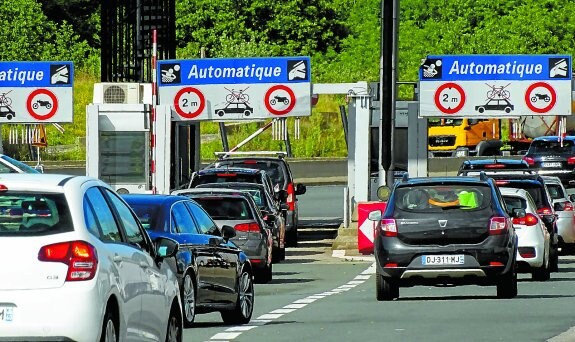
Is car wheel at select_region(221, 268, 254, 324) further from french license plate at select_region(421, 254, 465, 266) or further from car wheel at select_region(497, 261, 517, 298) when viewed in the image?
car wheel at select_region(497, 261, 517, 298)

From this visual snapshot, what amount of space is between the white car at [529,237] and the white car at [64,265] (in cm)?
1418

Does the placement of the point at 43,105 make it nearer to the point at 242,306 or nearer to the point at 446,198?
the point at 446,198

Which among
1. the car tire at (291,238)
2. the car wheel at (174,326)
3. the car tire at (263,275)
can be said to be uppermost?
the car wheel at (174,326)

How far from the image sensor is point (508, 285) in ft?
72.1

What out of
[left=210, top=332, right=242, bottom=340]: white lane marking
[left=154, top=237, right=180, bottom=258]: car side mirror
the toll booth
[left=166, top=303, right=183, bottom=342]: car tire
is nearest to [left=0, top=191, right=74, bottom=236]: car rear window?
[left=154, top=237, right=180, bottom=258]: car side mirror

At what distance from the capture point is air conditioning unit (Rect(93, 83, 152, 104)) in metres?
38.1

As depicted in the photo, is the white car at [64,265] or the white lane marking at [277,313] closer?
the white car at [64,265]

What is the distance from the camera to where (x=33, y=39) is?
92.4 m

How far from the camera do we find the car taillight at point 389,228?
22.0 metres

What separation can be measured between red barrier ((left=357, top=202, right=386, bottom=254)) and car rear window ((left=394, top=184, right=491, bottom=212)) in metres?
12.0

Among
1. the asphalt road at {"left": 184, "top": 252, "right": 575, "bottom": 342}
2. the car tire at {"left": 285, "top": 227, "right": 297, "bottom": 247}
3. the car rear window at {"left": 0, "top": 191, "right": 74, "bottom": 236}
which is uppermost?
the car rear window at {"left": 0, "top": 191, "right": 74, "bottom": 236}

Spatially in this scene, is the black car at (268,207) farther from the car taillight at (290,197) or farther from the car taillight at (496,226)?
the car taillight at (496,226)

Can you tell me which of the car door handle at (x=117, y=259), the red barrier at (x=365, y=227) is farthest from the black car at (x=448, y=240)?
the red barrier at (x=365, y=227)

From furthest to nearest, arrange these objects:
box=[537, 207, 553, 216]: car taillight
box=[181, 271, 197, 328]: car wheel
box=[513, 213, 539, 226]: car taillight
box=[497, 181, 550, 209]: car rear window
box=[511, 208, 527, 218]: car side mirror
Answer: box=[497, 181, 550, 209]: car rear window, box=[537, 207, 553, 216]: car taillight, box=[513, 213, 539, 226]: car taillight, box=[511, 208, 527, 218]: car side mirror, box=[181, 271, 197, 328]: car wheel
